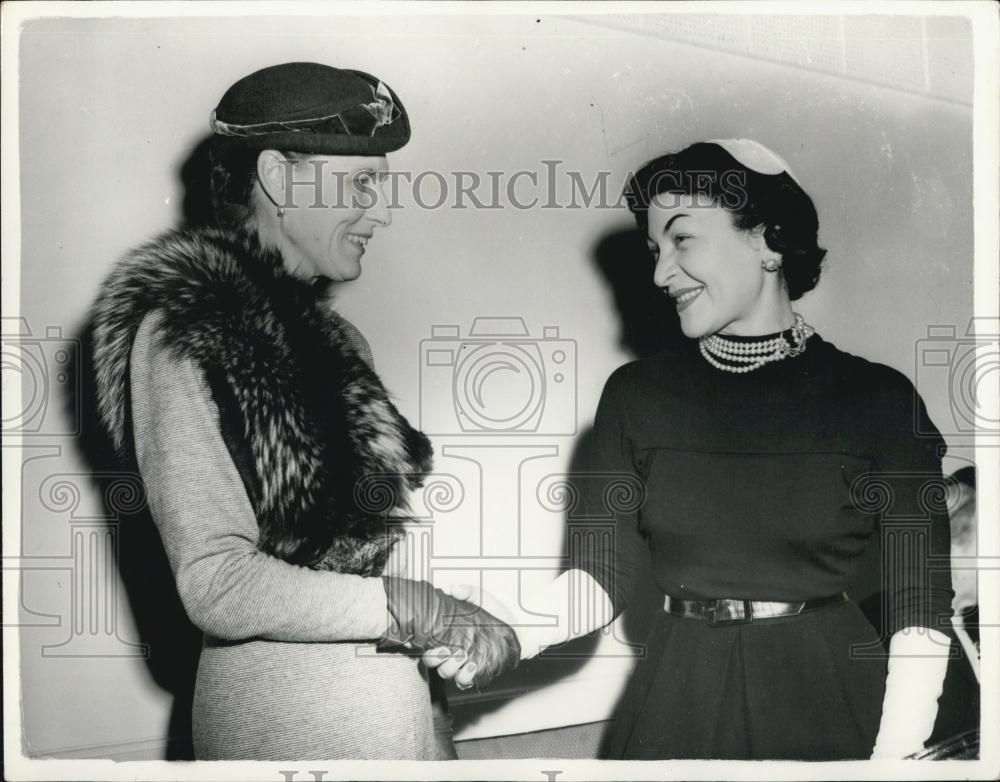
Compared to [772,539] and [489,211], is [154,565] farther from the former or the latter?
[772,539]

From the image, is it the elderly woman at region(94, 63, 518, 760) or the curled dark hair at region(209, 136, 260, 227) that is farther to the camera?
the curled dark hair at region(209, 136, 260, 227)

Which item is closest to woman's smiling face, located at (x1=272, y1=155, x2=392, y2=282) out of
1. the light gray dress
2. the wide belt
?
the light gray dress

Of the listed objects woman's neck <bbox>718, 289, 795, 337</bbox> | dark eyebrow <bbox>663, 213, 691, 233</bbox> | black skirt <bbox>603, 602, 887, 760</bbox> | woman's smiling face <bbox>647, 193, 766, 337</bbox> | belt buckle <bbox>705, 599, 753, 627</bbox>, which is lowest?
black skirt <bbox>603, 602, 887, 760</bbox>

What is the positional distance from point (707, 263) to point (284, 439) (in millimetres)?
727

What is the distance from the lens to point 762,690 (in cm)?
149

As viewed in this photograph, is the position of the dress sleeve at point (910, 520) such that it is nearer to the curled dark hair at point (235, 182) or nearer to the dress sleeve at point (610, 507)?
the dress sleeve at point (610, 507)

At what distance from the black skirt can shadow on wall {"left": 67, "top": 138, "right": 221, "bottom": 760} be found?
733 mm

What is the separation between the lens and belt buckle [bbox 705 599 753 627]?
1479 millimetres

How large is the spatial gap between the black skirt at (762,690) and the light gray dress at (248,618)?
1.30ft

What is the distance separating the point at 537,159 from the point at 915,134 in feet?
2.18

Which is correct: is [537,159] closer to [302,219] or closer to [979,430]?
[302,219]

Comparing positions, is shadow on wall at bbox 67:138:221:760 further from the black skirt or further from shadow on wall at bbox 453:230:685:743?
the black skirt

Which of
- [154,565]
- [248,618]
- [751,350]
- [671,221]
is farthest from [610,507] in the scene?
[154,565]

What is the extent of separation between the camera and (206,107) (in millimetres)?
1551
